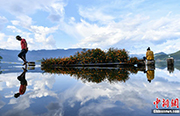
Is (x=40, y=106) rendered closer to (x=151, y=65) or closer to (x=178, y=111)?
(x=178, y=111)

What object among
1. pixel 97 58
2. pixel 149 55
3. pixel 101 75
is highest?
pixel 149 55

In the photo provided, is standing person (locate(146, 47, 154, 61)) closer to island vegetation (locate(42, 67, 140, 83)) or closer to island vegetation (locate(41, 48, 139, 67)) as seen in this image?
island vegetation (locate(41, 48, 139, 67))

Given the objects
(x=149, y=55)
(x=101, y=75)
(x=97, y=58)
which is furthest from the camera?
(x=97, y=58)

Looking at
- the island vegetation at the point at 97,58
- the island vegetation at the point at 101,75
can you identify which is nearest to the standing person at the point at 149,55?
the island vegetation at the point at 97,58

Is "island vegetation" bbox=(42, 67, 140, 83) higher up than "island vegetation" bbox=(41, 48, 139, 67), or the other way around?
"island vegetation" bbox=(41, 48, 139, 67)

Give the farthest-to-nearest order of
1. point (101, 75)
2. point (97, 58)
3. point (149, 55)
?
point (97, 58) < point (149, 55) < point (101, 75)

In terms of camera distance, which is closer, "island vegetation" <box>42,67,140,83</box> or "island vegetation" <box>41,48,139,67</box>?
"island vegetation" <box>42,67,140,83</box>

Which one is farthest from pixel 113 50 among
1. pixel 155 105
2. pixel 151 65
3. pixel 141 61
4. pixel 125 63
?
pixel 155 105

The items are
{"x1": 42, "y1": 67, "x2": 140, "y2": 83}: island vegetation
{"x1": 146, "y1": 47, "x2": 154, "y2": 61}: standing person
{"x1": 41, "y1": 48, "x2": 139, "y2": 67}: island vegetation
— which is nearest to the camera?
{"x1": 42, "y1": 67, "x2": 140, "y2": 83}: island vegetation

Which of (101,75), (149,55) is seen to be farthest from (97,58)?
(101,75)

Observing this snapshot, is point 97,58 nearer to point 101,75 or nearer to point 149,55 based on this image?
point 149,55

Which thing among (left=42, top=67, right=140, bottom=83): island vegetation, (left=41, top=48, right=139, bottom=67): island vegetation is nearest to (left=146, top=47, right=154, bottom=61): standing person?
(left=41, top=48, right=139, bottom=67): island vegetation

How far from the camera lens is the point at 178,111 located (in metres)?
2.38

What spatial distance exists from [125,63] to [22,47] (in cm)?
1070
